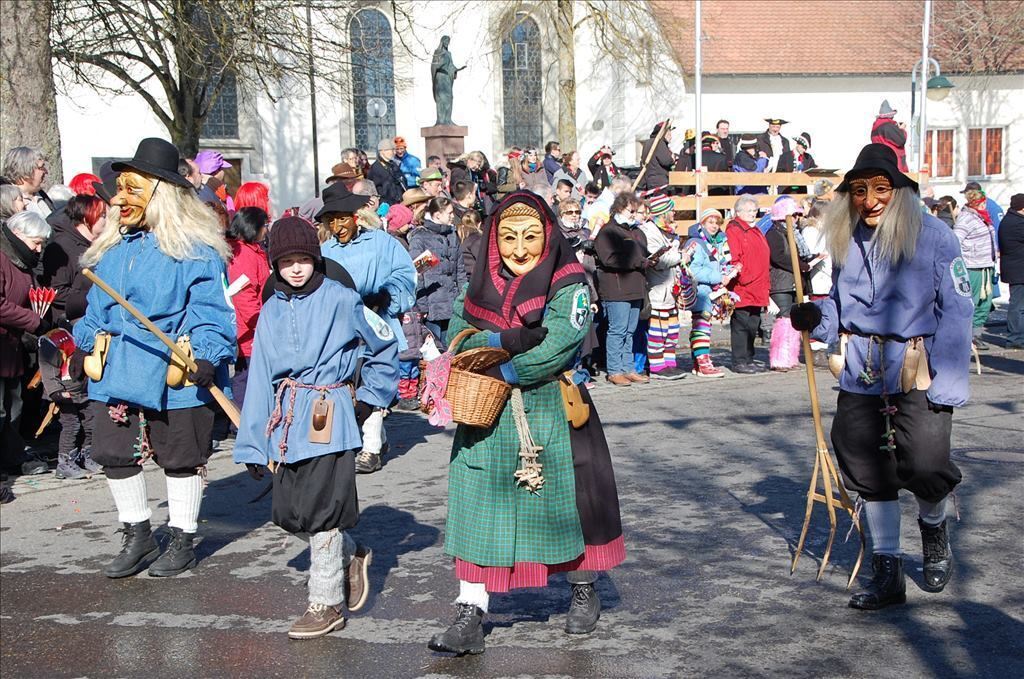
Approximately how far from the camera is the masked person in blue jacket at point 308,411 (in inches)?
213

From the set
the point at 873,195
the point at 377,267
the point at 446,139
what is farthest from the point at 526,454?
the point at 446,139

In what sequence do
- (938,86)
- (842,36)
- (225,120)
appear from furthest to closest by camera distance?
(842,36) < (225,120) < (938,86)

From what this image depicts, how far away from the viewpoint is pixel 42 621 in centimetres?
586

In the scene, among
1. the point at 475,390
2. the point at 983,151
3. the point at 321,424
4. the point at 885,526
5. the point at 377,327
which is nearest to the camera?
the point at 475,390

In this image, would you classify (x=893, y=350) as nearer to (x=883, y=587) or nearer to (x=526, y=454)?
(x=883, y=587)

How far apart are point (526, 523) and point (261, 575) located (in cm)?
195

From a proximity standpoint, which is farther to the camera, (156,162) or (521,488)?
(156,162)

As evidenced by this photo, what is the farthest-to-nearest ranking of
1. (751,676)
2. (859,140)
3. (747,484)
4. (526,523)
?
(859,140) → (747,484) → (526,523) → (751,676)

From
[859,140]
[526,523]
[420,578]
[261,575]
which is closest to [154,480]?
[261,575]

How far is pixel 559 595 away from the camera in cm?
598

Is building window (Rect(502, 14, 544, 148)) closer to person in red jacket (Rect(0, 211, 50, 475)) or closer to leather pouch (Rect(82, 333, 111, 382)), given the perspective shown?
person in red jacket (Rect(0, 211, 50, 475))

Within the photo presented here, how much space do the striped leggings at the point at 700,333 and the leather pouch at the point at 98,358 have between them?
314 inches

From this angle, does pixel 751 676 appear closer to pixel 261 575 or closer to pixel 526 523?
pixel 526 523

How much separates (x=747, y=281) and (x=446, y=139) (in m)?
13.6
